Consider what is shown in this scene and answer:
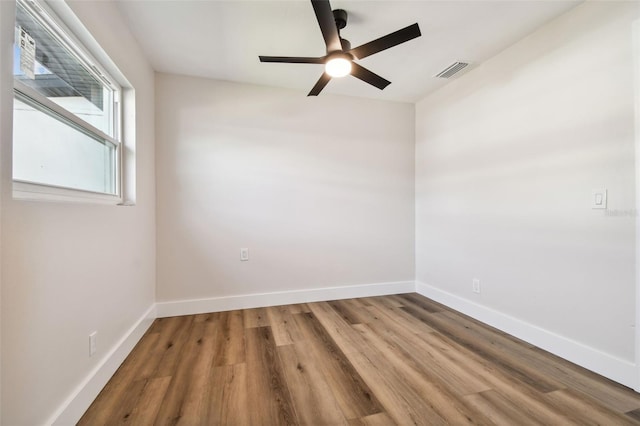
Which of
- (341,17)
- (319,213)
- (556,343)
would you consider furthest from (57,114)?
(556,343)

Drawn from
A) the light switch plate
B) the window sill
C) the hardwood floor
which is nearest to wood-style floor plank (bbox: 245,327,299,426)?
the hardwood floor

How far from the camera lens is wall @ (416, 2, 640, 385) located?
1586 millimetres

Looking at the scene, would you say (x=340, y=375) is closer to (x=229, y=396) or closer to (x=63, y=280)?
(x=229, y=396)

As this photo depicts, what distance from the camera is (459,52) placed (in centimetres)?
226

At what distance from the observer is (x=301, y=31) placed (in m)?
1.98

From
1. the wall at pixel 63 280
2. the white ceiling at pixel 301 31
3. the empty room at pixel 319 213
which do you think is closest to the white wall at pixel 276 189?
the empty room at pixel 319 213

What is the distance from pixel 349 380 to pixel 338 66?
6.61 feet

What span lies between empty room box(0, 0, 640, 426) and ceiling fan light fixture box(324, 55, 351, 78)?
2 centimetres

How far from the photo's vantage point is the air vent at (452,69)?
8.00ft

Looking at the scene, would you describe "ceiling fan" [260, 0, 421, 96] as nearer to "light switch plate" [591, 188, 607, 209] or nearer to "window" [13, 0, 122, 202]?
"window" [13, 0, 122, 202]

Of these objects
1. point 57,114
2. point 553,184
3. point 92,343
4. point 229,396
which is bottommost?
point 229,396

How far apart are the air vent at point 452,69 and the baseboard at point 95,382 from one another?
136 inches

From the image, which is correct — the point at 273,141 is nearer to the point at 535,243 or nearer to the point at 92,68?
the point at 92,68

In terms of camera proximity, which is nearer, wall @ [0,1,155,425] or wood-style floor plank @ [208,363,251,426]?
wall @ [0,1,155,425]
